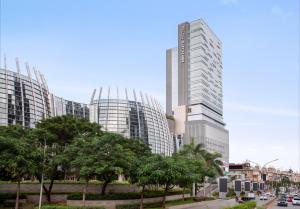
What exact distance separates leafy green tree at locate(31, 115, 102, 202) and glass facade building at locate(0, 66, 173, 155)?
4186cm

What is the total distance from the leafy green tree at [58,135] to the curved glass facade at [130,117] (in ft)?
263

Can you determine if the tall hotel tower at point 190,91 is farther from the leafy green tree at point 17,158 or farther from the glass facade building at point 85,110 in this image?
the leafy green tree at point 17,158

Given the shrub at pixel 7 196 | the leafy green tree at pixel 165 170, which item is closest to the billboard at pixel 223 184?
the leafy green tree at pixel 165 170

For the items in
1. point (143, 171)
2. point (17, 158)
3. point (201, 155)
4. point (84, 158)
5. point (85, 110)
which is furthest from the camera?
point (85, 110)

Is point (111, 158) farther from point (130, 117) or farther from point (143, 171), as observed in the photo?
point (130, 117)

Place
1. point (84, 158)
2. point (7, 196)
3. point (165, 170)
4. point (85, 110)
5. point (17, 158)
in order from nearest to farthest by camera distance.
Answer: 1. point (17, 158)
2. point (84, 158)
3. point (7, 196)
4. point (165, 170)
5. point (85, 110)

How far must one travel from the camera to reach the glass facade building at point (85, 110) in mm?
106250

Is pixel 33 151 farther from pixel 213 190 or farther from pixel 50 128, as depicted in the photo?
pixel 213 190

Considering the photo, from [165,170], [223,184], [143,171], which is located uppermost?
[165,170]

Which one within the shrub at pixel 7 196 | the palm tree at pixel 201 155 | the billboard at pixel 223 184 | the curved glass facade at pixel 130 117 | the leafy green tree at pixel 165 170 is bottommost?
the shrub at pixel 7 196

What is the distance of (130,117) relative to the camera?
14800 cm

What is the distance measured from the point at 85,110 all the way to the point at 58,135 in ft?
292

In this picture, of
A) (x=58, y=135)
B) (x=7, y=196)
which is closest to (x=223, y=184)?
(x=7, y=196)

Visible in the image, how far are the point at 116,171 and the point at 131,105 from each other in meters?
106
